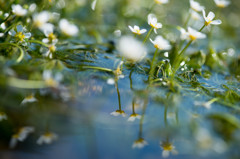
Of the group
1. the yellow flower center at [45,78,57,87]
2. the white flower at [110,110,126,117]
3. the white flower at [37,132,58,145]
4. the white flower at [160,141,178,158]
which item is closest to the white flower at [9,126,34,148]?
the white flower at [37,132,58,145]

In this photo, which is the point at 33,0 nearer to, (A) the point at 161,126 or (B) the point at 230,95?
(A) the point at 161,126

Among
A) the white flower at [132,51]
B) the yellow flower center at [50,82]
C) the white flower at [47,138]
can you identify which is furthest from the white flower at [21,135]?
the white flower at [132,51]

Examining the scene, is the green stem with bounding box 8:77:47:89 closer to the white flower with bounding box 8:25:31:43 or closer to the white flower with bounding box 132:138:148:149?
the white flower with bounding box 8:25:31:43

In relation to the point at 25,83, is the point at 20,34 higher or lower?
higher

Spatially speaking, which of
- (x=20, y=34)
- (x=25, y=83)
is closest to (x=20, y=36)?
(x=20, y=34)

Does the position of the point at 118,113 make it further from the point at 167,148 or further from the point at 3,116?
the point at 3,116

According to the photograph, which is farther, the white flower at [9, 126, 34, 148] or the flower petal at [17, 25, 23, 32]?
the flower petal at [17, 25, 23, 32]
